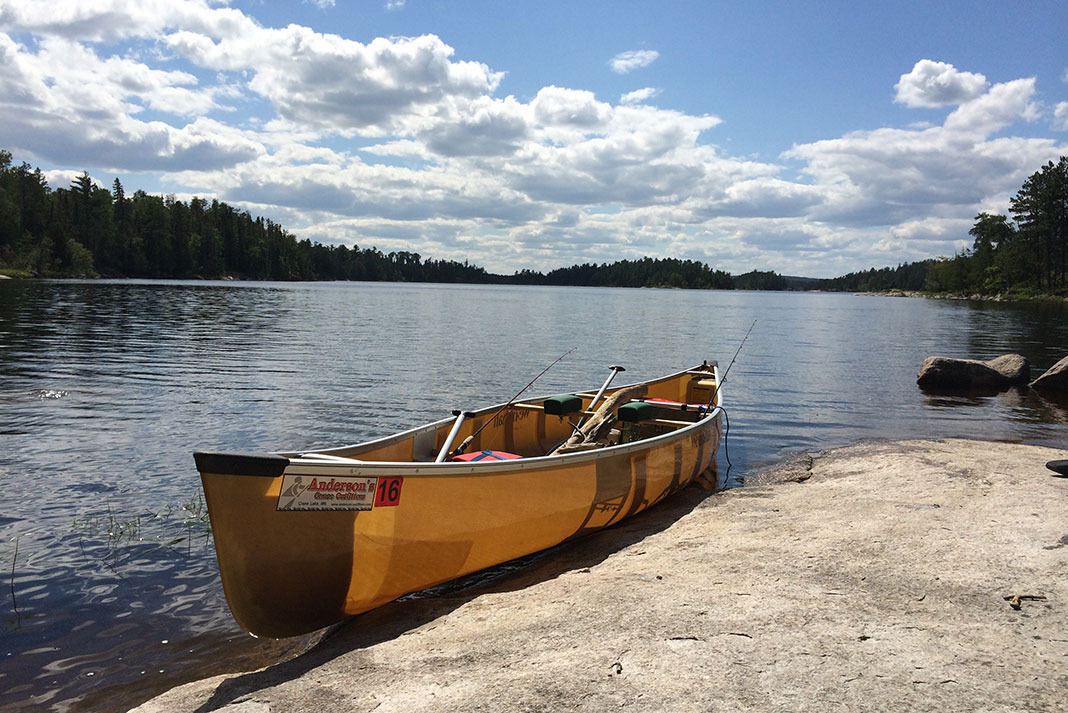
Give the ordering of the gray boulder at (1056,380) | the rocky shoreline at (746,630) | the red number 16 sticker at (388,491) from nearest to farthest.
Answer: the rocky shoreline at (746,630), the red number 16 sticker at (388,491), the gray boulder at (1056,380)

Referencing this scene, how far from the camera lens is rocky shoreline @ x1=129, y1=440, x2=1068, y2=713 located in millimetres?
4074

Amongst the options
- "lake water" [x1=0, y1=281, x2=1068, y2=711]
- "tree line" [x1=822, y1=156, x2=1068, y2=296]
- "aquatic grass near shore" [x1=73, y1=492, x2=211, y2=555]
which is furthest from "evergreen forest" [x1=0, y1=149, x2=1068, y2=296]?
"aquatic grass near shore" [x1=73, y1=492, x2=211, y2=555]

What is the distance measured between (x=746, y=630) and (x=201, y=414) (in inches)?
565

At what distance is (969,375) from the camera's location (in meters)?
22.9

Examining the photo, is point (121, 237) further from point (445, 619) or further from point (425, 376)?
point (445, 619)

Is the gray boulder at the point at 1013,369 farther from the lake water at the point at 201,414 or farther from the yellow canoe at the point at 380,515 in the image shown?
the yellow canoe at the point at 380,515

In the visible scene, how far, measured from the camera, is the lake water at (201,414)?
6.40 meters

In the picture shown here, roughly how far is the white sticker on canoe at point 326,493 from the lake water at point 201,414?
166 cm

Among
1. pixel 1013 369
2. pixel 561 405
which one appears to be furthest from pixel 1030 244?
pixel 561 405

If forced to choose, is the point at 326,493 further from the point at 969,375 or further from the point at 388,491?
the point at 969,375

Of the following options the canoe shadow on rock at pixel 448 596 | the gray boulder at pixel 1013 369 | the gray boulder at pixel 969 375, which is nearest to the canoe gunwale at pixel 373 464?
the canoe shadow on rock at pixel 448 596

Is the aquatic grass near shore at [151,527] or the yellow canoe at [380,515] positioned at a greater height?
the yellow canoe at [380,515]

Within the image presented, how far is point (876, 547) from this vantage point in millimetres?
6555

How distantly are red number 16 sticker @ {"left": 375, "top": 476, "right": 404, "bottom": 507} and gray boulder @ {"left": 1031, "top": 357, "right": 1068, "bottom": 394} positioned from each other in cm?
2422
